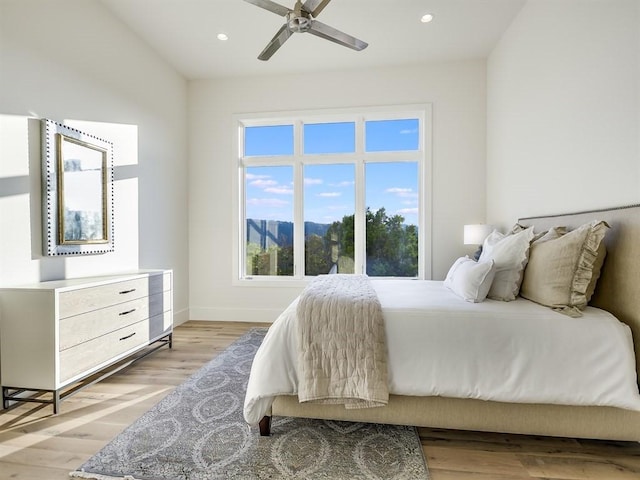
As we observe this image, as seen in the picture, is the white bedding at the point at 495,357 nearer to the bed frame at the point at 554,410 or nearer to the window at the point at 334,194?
the bed frame at the point at 554,410

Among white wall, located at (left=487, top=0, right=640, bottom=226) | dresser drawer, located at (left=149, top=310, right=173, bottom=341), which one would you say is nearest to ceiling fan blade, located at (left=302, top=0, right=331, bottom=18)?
white wall, located at (left=487, top=0, right=640, bottom=226)

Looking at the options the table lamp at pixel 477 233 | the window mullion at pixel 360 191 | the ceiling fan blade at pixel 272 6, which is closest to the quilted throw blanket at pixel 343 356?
the ceiling fan blade at pixel 272 6

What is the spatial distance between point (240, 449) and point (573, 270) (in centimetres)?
195

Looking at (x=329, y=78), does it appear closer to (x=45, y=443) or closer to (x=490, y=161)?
(x=490, y=161)

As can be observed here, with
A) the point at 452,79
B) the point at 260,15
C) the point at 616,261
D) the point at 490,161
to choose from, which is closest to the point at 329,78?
the point at 260,15

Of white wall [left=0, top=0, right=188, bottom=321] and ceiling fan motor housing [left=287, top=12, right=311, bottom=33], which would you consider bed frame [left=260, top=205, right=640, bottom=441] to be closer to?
white wall [left=0, top=0, right=188, bottom=321]

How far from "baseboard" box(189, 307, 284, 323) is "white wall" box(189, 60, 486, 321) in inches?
0.5

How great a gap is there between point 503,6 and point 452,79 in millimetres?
925

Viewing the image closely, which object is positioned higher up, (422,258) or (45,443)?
(422,258)

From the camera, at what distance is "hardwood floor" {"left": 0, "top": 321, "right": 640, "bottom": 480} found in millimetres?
1449

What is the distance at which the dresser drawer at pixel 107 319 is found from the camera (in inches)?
78.7

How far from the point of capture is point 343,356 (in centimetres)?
158

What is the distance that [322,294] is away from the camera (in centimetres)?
181

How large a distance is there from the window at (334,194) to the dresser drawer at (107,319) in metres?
1.36
